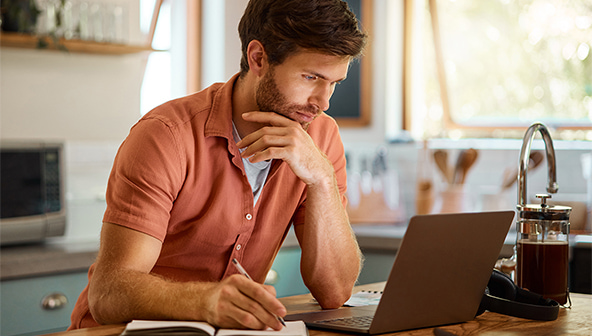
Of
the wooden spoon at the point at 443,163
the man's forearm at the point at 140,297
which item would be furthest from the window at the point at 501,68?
the man's forearm at the point at 140,297

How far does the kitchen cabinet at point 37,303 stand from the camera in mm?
2160

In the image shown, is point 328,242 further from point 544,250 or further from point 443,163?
point 443,163

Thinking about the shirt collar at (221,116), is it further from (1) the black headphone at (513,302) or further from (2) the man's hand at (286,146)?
(1) the black headphone at (513,302)

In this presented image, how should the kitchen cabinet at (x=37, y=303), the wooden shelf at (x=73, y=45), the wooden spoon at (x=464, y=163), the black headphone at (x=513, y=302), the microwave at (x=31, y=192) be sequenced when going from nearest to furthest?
the black headphone at (x=513, y=302) → the kitchen cabinet at (x=37, y=303) → the microwave at (x=31, y=192) → the wooden shelf at (x=73, y=45) → the wooden spoon at (x=464, y=163)

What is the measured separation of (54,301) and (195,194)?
3.44 ft

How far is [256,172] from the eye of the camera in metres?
1.60

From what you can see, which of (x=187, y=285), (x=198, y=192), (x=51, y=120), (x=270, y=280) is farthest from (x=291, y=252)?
(x=187, y=285)

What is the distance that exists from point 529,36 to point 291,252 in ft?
5.37

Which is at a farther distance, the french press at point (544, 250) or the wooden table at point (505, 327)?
the french press at point (544, 250)

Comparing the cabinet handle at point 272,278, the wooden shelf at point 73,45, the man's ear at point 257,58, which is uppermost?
the wooden shelf at point 73,45

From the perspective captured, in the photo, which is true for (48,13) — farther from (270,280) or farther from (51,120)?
(270,280)

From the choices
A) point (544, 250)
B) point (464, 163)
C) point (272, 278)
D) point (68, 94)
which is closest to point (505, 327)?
point (544, 250)


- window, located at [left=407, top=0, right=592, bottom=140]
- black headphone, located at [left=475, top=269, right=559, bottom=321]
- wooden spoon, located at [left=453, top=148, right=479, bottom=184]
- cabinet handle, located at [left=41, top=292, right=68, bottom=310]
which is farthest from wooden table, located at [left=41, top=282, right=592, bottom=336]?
window, located at [left=407, top=0, right=592, bottom=140]

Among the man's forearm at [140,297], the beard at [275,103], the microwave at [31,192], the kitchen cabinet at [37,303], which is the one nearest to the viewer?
the man's forearm at [140,297]
